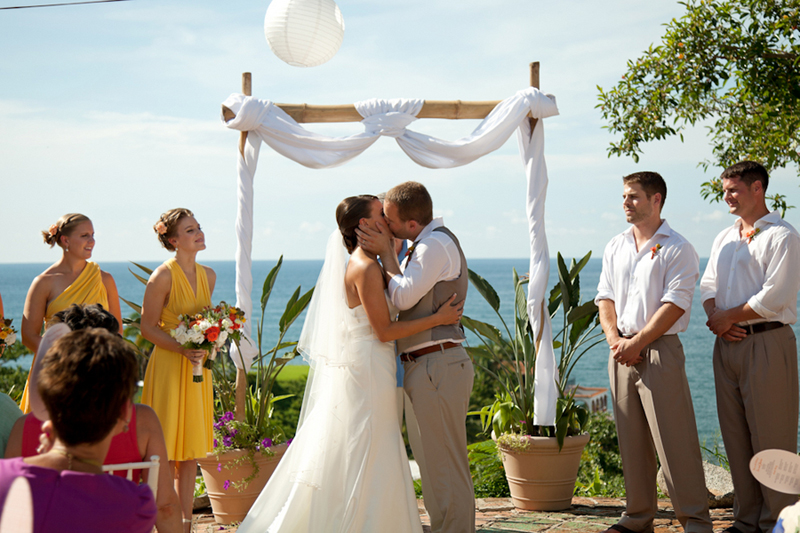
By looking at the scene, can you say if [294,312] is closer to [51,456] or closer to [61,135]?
[51,456]

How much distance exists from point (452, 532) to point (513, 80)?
3.27 meters

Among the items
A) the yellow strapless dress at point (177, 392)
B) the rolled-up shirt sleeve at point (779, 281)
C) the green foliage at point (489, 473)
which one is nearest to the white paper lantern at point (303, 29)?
the yellow strapless dress at point (177, 392)

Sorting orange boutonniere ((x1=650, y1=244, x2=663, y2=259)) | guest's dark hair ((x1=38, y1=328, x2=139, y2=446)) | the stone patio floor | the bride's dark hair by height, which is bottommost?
the stone patio floor

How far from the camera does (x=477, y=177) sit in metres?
63.8

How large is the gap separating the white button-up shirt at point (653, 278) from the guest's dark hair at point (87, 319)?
8.37 ft

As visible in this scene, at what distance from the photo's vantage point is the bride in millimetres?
3191

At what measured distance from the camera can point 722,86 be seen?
491cm

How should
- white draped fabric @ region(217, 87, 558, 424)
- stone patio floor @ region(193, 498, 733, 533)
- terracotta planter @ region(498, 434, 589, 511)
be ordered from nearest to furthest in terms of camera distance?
stone patio floor @ region(193, 498, 733, 533) → terracotta planter @ region(498, 434, 589, 511) → white draped fabric @ region(217, 87, 558, 424)

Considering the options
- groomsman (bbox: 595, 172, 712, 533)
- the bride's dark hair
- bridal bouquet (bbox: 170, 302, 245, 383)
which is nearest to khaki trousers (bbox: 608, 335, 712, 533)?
groomsman (bbox: 595, 172, 712, 533)

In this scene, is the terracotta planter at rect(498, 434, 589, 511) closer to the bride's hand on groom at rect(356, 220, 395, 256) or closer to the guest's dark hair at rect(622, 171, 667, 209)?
the guest's dark hair at rect(622, 171, 667, 209)

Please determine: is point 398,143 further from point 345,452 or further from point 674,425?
point 674,425

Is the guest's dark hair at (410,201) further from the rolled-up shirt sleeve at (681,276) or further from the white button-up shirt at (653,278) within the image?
the rolled-up shirt sleeve at (681,276)

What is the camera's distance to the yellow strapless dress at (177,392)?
11.6 feet

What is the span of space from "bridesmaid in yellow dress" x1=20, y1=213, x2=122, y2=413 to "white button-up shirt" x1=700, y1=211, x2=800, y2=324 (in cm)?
330
